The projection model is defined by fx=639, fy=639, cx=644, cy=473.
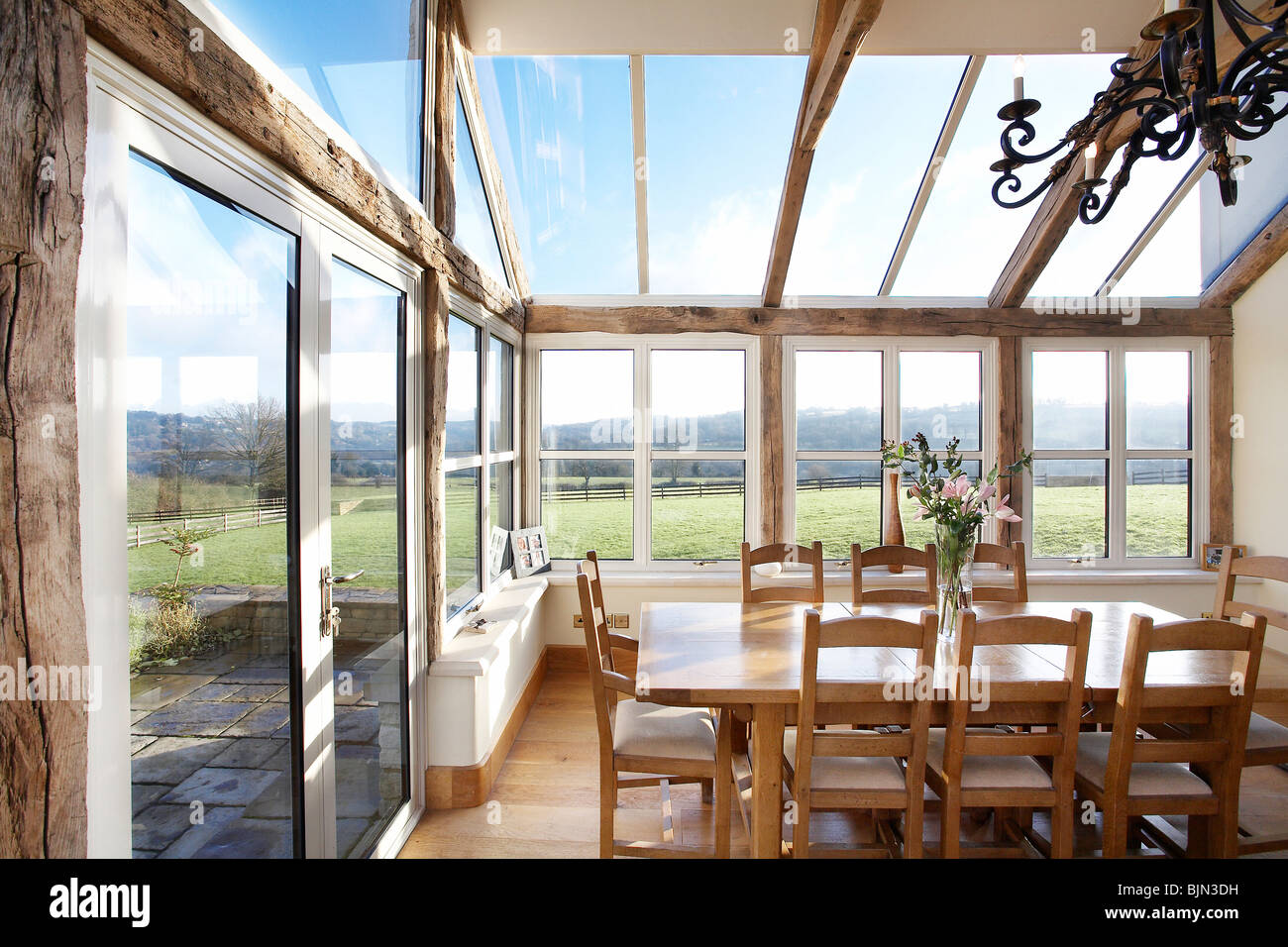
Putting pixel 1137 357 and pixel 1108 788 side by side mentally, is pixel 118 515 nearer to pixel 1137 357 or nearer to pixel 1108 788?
pixel 1108 788

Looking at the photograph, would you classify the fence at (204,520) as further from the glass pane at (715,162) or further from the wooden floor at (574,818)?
the glass pane at (715,162)

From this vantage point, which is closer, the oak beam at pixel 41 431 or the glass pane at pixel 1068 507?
the oak beam at pixel 41 431

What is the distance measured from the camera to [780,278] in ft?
13.3

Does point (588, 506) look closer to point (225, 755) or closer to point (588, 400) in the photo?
point (588, 400)

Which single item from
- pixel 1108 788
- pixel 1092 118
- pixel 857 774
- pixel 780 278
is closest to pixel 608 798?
pixel 857 774

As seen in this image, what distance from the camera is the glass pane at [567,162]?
323cm

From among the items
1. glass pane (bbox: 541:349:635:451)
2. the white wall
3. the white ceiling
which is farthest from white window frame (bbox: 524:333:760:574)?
the white wall

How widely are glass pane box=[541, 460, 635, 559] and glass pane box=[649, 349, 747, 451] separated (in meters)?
0.45

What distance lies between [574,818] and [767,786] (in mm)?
961

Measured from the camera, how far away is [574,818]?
2.54 meters

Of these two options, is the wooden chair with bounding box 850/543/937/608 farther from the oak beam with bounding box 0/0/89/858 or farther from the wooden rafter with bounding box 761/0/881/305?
the oak beam with bounding box 0/0/89/858

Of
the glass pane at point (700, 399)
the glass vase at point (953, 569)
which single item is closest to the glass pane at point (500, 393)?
the glass pane at point (700, 399)

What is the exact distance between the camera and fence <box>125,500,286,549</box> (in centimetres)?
119

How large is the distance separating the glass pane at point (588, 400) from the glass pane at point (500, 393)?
0.35 m
